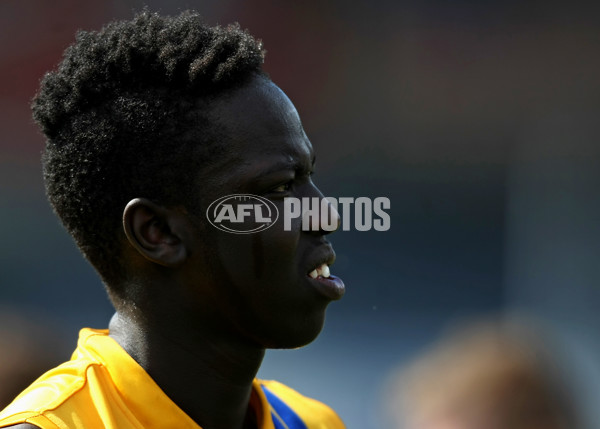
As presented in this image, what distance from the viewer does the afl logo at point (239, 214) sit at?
190cm

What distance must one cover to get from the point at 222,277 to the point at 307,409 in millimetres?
791

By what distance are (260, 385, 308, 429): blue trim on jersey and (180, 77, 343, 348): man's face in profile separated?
469 millimetres

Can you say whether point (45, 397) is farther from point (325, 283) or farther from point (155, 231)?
point (325, 283)

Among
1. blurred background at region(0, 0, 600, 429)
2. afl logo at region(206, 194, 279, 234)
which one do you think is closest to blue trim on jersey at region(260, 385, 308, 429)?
afl logo at region(206, 194, 279, 234)

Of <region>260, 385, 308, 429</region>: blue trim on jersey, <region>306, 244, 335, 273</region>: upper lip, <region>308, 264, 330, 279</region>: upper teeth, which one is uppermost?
<region>306, 244, 335, 273</region>: upper lip

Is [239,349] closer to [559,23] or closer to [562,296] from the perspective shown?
[562,296]

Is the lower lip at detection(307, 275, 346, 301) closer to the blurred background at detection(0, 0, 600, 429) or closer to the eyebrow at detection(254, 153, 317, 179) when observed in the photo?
the eyebrow at detection(254, 153, 317, 179)

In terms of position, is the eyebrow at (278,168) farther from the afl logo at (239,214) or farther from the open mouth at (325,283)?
the open mouth at (325,283)

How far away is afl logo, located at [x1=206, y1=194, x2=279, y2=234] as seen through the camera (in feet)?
6.25

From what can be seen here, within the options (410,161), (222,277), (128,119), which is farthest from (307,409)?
(410,161)

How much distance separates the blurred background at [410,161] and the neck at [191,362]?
2.86 m

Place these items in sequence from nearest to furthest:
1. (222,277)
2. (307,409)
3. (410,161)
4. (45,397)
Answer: (45,397) < (222,277) < (307,409) < (410,161)

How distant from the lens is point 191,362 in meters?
1.96

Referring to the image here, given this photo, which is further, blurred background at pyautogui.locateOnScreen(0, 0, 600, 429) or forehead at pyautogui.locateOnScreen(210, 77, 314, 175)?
blurred background at pyautogui.locateOnScreen(0, 0, 600, 429)
